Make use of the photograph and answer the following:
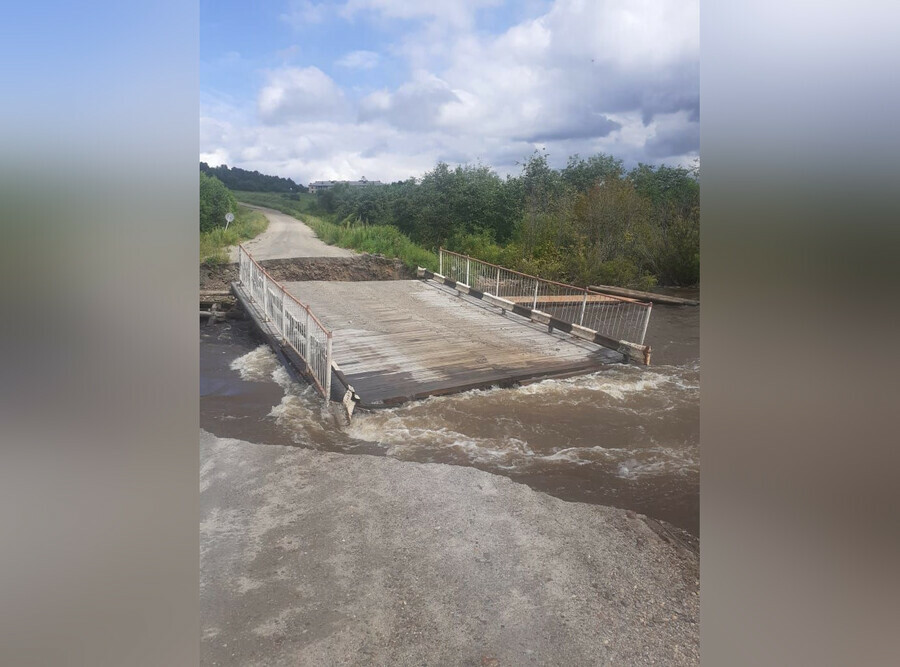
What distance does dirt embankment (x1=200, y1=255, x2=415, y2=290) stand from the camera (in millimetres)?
11914

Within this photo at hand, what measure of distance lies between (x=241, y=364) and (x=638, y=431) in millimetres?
4539

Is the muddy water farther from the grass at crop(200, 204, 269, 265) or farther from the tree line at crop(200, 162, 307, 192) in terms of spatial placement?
the tree line at crop(200, 162, 307, 192)

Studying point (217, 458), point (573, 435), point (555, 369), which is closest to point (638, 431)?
point (573, 435)

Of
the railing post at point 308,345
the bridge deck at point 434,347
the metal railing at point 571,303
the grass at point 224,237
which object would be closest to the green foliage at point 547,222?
the metal railing at point 571,303

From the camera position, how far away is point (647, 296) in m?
11.3

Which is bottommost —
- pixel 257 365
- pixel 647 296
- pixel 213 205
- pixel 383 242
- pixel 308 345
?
pixel 257 365

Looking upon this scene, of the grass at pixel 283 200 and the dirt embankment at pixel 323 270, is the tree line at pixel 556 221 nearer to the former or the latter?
the dirt embankment at pixel 323 270

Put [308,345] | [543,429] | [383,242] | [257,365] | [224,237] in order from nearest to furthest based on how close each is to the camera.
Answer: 1. [543,429]
2. [308,345]
3. [257,365]
4. [224,237]
5. [383,242]

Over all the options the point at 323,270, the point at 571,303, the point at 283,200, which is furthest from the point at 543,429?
the point at 283,200

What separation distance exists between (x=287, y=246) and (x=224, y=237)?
1.59 m

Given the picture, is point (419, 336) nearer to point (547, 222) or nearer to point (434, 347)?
point (434, 347)

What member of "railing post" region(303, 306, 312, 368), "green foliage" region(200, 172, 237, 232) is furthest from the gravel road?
Answer: "green foliage" region(200, 172, 237, 232)
